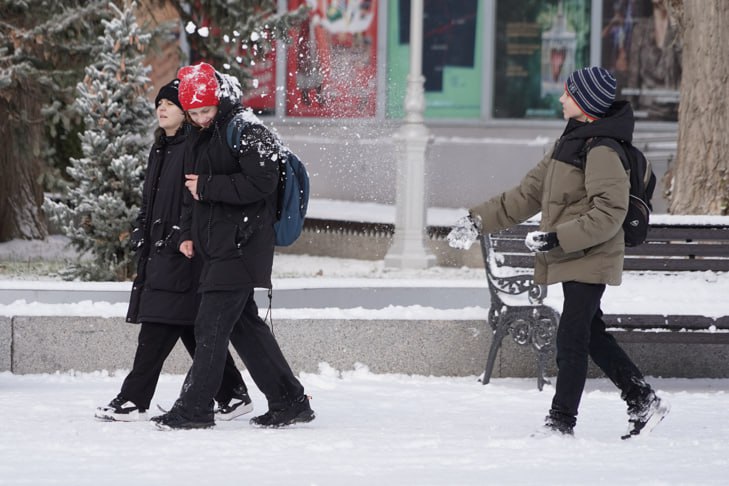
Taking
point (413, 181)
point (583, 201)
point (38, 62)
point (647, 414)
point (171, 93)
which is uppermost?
point (171, 93)

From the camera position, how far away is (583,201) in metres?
6.23

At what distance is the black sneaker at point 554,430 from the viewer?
6.30 m

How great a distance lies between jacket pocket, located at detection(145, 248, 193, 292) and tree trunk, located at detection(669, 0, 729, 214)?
18.4ft

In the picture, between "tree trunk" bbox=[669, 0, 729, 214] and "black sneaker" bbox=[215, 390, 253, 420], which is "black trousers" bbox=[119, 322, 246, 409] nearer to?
"black sneaker" bbox=[215, 390, 253, 420]

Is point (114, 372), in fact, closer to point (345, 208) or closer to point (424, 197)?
point (424, 197)

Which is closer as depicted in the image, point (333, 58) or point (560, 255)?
point (560, 255)

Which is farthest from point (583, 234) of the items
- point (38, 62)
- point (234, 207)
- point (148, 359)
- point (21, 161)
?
point (21, 161)

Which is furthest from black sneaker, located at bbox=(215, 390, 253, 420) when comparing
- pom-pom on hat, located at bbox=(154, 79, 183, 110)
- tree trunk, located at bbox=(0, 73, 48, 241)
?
tree trunk, located at bbox=(0, 73, 48, 241)

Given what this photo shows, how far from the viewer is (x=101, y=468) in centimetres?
564

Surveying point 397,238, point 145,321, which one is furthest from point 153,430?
point 397,238

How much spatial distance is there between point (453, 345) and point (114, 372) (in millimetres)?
1825

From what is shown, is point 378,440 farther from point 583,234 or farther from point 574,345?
point 583,234

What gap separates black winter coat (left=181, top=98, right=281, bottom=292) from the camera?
245 inches

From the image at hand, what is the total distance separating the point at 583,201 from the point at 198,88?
1674mm
